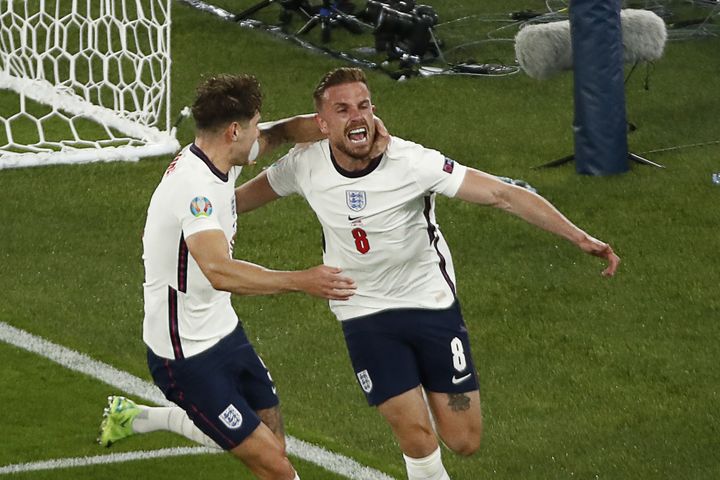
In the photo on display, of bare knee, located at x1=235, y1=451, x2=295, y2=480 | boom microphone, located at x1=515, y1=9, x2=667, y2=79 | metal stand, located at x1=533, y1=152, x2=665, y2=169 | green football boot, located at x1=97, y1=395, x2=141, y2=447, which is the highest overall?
bare knee, located at x1=235, y1=451, x2=295, y2=480

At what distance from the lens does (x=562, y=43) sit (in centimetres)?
1387

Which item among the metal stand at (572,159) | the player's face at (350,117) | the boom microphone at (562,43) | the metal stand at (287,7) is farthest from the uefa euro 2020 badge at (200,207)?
the metal stand at (287,7)

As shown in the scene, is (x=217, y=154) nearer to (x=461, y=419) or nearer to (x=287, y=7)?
(x=461, y=419)

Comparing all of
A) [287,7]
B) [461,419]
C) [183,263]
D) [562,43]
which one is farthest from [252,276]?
[287,7]

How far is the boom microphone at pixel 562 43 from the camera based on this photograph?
13859 mm

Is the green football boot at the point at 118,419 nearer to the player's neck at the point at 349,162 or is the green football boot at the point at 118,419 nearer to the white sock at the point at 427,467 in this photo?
the white sock at the point at 427,467

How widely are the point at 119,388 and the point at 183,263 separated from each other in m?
2.90

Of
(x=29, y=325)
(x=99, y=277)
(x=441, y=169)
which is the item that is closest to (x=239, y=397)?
(x=441, y=169)

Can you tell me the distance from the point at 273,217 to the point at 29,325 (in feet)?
9.46

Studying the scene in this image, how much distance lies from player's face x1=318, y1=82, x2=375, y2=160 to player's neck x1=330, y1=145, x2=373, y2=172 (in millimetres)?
92

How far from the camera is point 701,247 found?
1137 centimetres

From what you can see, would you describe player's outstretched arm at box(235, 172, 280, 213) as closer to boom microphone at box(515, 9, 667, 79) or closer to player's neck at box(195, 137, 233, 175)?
player's neck at box(195, 137, 233, 175)

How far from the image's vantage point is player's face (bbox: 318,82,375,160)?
6.73m

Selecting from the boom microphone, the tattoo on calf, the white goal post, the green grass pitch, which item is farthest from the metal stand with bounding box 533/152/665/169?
the tattoo on calf
